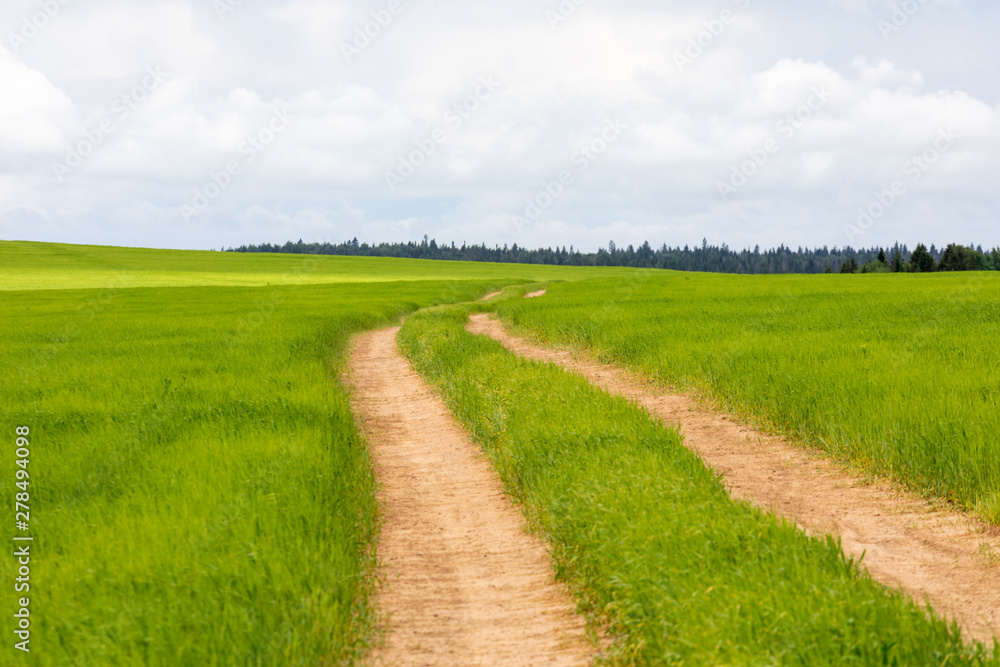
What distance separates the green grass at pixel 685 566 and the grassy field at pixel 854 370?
241cm

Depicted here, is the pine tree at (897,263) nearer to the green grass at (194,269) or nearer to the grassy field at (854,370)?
the green grass at (194,269)

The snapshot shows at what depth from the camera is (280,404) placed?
35.3 feet

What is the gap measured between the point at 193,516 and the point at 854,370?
9.73m

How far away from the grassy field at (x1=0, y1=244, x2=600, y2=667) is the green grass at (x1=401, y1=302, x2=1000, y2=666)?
1.70 metres

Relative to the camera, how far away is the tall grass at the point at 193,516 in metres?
4.34

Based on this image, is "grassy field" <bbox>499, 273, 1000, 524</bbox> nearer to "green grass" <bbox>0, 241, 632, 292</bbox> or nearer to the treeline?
"green grass" <bbox>0, 241, 632, 292</bbox>

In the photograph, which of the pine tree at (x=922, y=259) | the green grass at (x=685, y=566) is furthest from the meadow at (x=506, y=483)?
the pine tree at (x=922, y=259)

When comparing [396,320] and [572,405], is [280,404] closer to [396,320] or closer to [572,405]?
[572,405]

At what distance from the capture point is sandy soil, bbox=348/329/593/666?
4898 millimetres

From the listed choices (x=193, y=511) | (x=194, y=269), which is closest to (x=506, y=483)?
(x=193, y=511)

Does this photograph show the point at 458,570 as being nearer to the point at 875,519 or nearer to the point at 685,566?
the point at 685,566

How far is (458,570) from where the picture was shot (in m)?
6.24

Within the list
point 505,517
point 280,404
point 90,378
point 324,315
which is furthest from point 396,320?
point 505,517

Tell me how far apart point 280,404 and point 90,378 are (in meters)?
5.89
